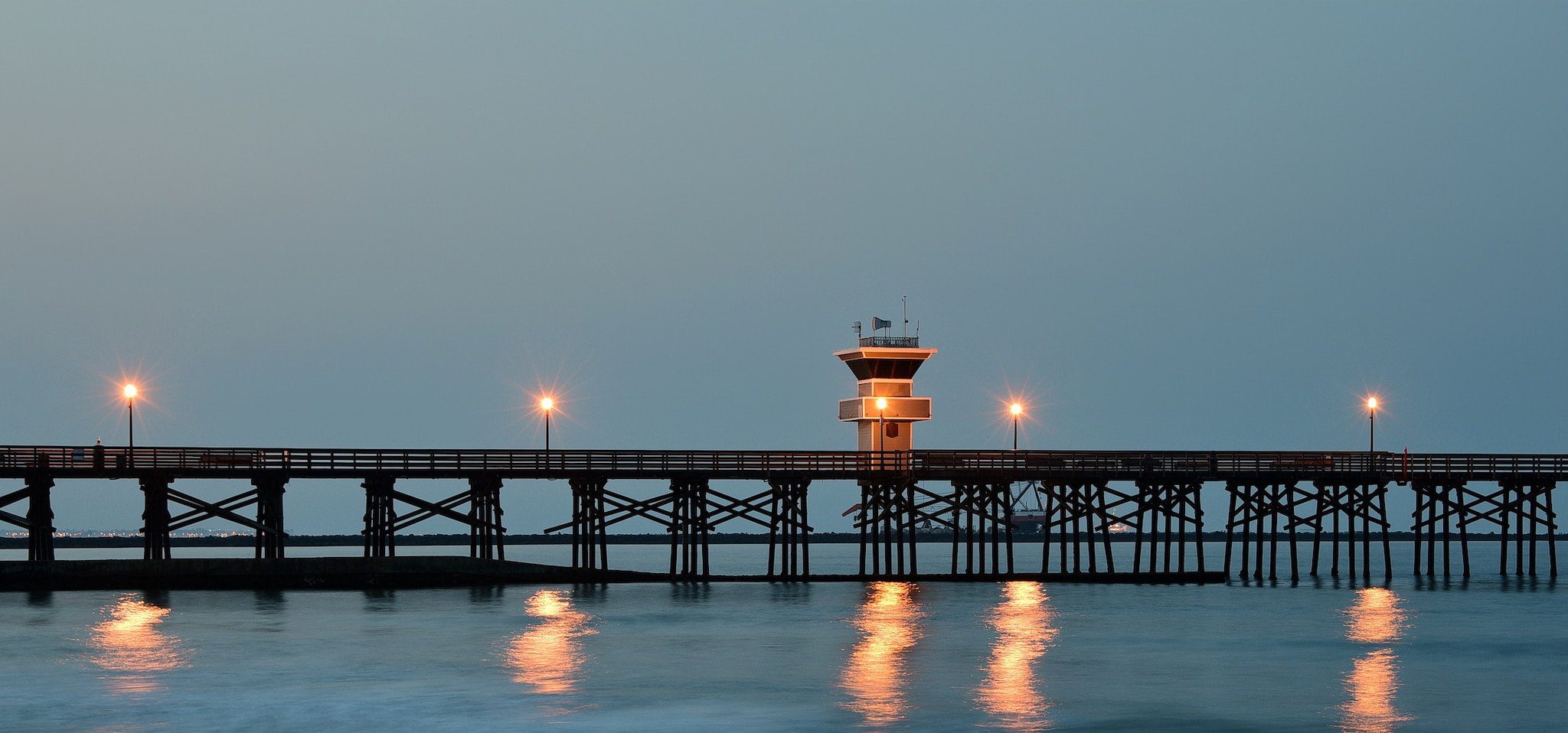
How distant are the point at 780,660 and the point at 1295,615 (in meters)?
18.4

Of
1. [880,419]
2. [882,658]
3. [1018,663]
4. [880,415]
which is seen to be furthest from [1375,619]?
[880,415]

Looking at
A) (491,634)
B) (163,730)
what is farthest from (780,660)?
(163,730)

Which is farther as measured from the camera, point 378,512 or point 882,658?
point 378,512

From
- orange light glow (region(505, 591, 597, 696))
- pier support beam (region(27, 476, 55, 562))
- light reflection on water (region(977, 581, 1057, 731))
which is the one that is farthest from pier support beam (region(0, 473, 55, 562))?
light reflection on water (region(977, 581, 1057, 731))

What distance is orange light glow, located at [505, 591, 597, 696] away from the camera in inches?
1388

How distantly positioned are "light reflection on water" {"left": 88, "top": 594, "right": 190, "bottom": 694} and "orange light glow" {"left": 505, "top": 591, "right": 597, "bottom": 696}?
20.4ft

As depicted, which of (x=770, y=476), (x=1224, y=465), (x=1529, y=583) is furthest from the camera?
(x=1529, y=583)

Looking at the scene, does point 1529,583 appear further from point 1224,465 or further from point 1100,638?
point 1100,638

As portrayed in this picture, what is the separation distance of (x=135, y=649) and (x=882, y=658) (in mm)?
14660

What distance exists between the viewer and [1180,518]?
2473 inches

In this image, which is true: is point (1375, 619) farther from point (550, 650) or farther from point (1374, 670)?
point (550, 650)

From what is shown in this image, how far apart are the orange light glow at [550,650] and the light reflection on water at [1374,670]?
13.0m

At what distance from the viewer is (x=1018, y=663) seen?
39.0m

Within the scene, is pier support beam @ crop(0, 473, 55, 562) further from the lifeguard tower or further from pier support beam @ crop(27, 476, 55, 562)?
the lifeguard tower
